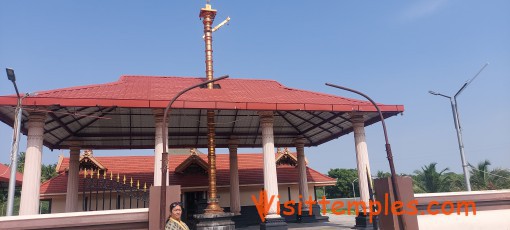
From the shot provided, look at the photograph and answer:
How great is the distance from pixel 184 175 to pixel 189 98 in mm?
11955

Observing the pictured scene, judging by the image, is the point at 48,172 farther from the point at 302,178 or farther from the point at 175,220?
the point at 175,220

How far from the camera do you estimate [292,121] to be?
21484 millimetres

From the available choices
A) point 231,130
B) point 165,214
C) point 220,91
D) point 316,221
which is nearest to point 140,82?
point 220,91

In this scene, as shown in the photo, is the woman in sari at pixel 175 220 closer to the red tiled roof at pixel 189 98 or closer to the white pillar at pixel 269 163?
the red tiled roof at pixel 189 98

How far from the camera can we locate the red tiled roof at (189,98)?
520 inches

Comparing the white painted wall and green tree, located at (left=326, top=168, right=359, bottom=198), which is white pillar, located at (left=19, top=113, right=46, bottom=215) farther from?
green tree, located at (left=326, top=168, right=359, bottom=198)

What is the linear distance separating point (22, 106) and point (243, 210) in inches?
655

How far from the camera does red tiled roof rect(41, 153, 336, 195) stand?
24.4 meters

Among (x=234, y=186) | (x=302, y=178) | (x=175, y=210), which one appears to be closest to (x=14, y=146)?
(x=175, y=210)

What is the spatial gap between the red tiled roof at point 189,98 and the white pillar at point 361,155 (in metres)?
1.00

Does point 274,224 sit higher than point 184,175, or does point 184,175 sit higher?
point 184,175

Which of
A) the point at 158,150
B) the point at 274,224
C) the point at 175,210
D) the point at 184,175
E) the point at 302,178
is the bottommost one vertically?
the point at 274,224

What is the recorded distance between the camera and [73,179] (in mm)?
20391

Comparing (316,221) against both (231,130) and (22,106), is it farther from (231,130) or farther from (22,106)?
(22,106)
